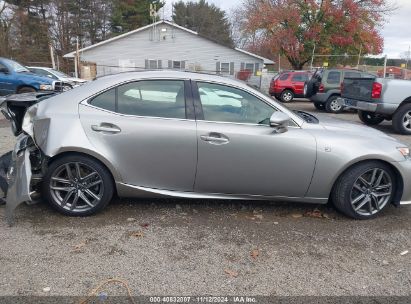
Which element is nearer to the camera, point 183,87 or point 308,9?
point 183,87

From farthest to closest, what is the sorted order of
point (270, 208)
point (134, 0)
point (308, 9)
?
point (134, 0)
point (308, 9)
point (270, 208)

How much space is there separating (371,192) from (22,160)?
3599 mm

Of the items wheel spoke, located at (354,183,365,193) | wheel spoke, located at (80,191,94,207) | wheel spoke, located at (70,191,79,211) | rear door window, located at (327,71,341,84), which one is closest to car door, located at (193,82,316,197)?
wheel spoke, located at (354,183,365,193)

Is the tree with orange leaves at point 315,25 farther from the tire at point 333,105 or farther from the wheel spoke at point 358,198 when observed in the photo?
the wheel spoke at point 358,198

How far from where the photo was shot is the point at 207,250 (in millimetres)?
3234

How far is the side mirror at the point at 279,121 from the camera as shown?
351cm

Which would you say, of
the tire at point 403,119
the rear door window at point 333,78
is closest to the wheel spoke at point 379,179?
the tire at point 403,119

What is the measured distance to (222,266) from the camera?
300 cm

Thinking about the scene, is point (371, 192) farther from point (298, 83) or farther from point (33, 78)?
point (298, 83)

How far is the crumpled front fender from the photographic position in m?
3.36

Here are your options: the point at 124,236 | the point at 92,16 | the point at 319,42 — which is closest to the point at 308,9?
the point at 319,42

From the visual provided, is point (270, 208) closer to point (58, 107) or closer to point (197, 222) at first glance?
point (197, 222)

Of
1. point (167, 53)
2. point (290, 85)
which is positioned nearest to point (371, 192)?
point (290, 85)

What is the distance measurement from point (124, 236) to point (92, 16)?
45.4m
